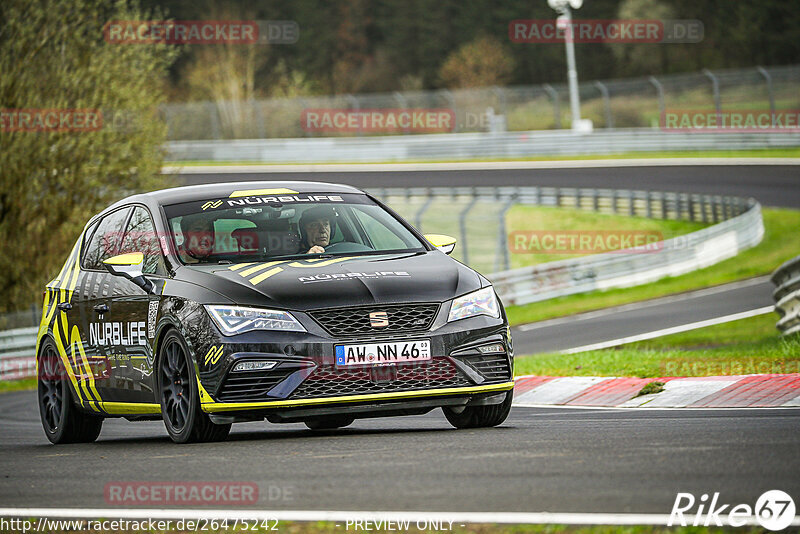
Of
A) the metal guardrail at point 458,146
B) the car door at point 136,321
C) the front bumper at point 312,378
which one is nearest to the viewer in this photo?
the front bumper at point 312,378

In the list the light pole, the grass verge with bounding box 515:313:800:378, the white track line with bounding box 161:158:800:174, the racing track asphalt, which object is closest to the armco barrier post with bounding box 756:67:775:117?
the white track line with bounding box 161:158:800:174

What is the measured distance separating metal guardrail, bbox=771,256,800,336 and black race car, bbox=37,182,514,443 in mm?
6915

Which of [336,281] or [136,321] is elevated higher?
[336,281]

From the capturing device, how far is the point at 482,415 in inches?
337

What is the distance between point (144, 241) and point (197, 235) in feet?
1.53

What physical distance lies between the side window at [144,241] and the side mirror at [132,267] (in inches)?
3.2

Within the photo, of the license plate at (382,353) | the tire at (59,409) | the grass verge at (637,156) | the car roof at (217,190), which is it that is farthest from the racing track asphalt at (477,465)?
the grass verge at (637,156)

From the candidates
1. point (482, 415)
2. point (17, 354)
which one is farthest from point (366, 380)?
point (17, 354)

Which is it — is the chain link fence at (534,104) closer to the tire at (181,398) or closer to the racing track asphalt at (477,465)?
the tire at (181,398)

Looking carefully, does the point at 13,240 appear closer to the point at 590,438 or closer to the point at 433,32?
the point at 590,438

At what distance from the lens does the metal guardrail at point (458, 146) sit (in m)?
47.1

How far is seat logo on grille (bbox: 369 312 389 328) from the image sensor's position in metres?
7.77

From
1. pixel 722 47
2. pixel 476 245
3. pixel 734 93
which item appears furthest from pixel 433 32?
pixel 476 245

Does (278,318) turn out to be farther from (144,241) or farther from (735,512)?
(735,512)
